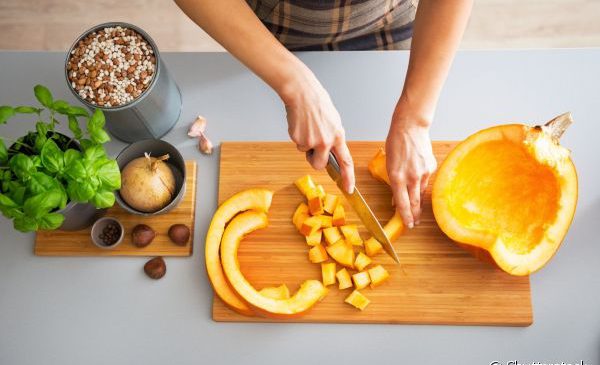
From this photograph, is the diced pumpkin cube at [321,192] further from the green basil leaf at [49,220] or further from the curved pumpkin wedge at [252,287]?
the green basil leaf at [49,220]

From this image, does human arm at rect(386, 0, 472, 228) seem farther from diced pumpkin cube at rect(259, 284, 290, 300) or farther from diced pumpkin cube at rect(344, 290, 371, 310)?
diced pumpkin cube at rect(259, 284, 290, 300)

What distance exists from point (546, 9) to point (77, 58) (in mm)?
1994

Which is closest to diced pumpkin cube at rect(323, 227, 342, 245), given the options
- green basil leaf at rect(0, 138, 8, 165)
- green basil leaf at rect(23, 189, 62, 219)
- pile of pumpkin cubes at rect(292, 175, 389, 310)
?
pile of pumpkin cubes at rect(292, 175, 389, 310)

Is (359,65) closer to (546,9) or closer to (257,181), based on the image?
(257,181)

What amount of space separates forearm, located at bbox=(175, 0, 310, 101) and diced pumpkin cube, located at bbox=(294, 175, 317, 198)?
25 cm

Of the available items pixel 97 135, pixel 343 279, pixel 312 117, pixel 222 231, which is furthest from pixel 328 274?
pixel 97 135

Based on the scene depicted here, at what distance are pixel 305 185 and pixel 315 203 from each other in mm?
57

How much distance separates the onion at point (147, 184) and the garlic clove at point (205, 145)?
0.47 ft

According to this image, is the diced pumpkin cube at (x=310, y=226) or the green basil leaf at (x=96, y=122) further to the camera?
the diced pumpkin cube at (x=310, y=226)

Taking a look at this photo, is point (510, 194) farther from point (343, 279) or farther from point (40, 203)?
point (40, 203)

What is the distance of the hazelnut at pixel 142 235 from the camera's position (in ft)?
4.13

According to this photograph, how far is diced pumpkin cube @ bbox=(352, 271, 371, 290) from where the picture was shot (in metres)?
1.23

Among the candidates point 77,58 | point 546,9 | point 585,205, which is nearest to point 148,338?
point 77,58

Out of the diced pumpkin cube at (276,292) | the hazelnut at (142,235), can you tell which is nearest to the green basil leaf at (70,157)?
the hazelnut at (142,235)
